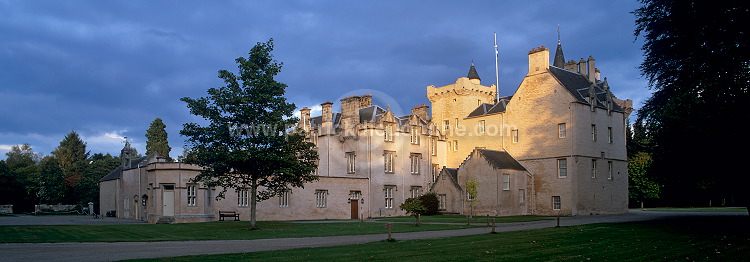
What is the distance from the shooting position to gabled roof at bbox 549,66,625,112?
168ft

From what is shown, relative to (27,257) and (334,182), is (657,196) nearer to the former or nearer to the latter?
(334,182)

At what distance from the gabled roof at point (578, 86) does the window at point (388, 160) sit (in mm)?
16407

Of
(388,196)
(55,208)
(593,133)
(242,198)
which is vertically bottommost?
(55,208)

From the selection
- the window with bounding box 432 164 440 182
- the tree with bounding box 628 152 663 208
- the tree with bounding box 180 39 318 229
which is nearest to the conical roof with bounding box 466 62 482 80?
the window with bounding box 432 164 440 182

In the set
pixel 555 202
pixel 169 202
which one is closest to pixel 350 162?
pixel 169 202

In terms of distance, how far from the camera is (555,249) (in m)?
19.3

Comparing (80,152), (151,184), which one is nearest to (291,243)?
(151,184)

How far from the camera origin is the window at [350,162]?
56.5 meters

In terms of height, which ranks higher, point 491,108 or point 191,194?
point 491,108

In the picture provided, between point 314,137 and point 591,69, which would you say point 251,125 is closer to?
point 314,137

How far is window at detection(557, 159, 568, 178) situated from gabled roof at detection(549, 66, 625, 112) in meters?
5.36

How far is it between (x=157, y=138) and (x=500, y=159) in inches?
2293

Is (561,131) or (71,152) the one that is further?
(71,152)

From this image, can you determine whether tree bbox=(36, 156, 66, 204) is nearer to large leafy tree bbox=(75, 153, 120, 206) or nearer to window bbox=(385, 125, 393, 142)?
large leafy tree bbox=(75, 153, 120, 206)
